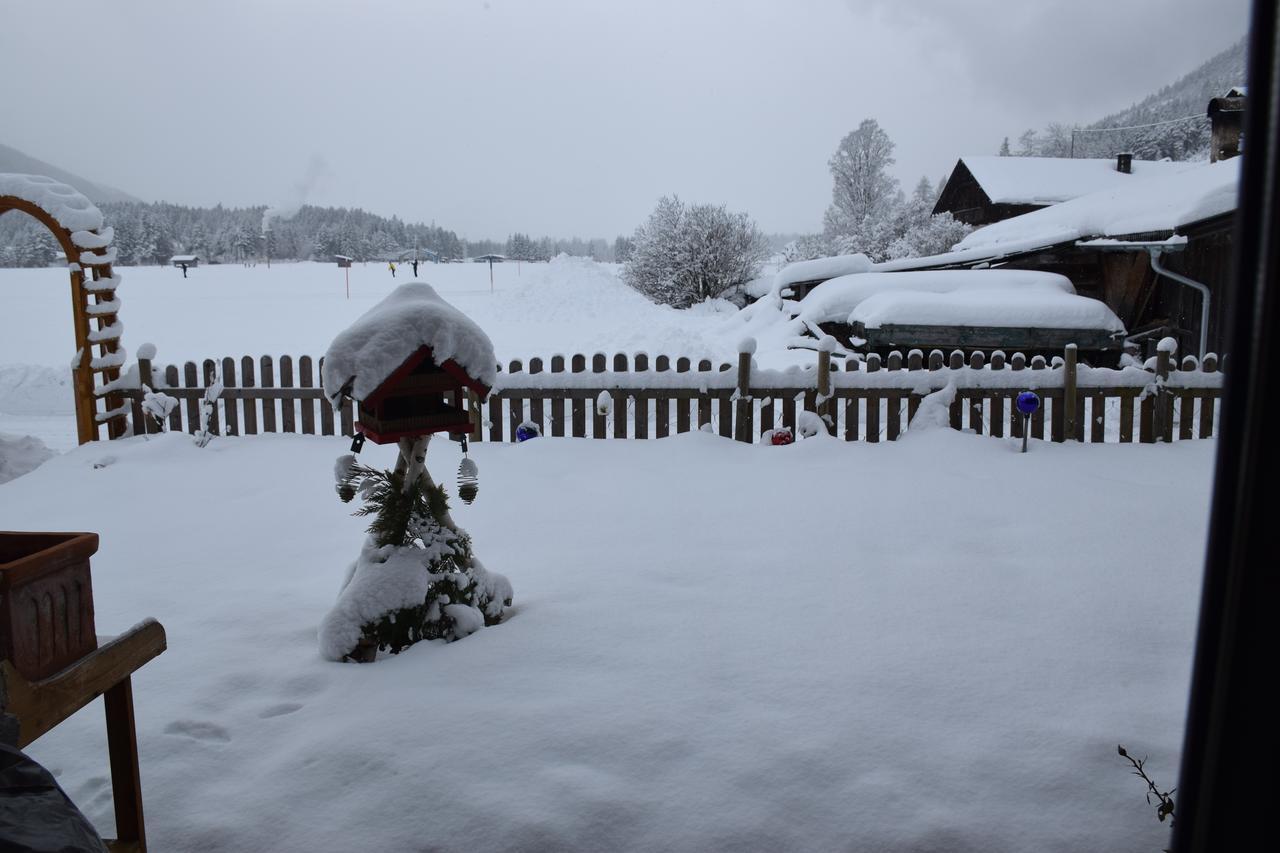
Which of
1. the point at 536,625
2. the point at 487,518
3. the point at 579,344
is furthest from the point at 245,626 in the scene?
the point at 579,344

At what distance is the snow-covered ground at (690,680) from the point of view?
241 cm

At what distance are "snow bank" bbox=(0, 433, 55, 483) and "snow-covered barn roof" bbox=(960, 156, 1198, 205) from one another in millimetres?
30023

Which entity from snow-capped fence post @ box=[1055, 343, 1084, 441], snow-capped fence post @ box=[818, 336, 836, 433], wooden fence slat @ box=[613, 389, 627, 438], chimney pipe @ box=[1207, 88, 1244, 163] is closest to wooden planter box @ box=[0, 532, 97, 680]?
wooden fence slat @ box=[613, 389, 627, 438]

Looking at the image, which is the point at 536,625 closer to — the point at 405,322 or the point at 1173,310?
the point at 405,322

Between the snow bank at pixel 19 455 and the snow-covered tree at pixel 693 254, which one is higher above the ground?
the snow-covered tree at pixel 693 254

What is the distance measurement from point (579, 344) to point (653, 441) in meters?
10.7

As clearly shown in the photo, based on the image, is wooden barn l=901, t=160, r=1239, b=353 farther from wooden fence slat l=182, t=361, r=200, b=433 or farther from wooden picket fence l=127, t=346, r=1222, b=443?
wooden fence slat l=182, t=361, r=200, b=433

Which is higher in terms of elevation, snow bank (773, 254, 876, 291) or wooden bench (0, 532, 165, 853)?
snow bank (773, 254, 876, 291)

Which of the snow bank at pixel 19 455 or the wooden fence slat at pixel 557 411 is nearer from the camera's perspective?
the snow bank at pixel 19 455

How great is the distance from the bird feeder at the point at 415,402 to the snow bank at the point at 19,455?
6.26 m

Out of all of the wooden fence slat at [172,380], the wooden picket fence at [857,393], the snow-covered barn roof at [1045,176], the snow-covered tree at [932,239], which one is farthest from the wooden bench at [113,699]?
the snow-covered barn roof at [1045,176]

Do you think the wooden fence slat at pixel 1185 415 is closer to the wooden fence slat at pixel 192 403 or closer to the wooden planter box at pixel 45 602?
the wooden planter box at pixel 45 602

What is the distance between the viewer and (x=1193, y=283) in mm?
13711

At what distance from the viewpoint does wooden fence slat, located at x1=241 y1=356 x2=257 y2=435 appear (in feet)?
28.7
